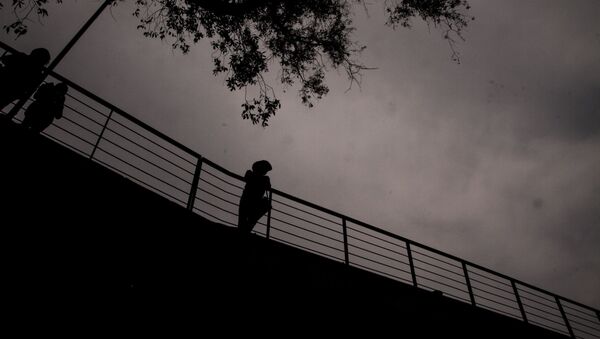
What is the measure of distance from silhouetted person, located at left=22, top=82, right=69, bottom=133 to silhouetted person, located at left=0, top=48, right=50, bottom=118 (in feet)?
1.61

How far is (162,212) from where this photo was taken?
454cm

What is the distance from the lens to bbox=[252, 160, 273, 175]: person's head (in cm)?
622

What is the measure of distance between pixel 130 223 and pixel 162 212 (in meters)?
0.43

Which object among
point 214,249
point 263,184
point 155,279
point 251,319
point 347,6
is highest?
point 347,6

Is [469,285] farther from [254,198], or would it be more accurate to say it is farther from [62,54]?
[62,54]

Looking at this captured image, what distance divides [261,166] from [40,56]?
13.8 feet

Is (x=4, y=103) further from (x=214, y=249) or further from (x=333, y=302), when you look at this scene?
(x=333, y=302)

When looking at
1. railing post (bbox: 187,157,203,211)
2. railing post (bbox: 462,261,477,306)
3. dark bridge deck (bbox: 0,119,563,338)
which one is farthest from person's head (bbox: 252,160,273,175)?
railing post (bbox: 462,261,477,306)

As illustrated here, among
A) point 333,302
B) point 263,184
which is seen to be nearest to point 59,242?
point 263,184

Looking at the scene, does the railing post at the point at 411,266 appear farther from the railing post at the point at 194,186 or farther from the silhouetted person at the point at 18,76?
the silhouetted person at the point at 18,76

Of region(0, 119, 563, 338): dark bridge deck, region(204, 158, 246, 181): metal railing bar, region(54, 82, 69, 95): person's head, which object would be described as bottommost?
region(0, 119, 563, 338): dark bridge deck

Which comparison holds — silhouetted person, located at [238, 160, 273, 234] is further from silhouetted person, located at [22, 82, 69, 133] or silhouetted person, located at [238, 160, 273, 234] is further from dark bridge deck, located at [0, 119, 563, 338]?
silhouetted person, located at [22, 82, 69, 133]

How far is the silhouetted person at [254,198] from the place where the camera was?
18.6ft

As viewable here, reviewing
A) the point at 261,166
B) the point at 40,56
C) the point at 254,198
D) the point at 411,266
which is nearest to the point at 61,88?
the point at 40,56
